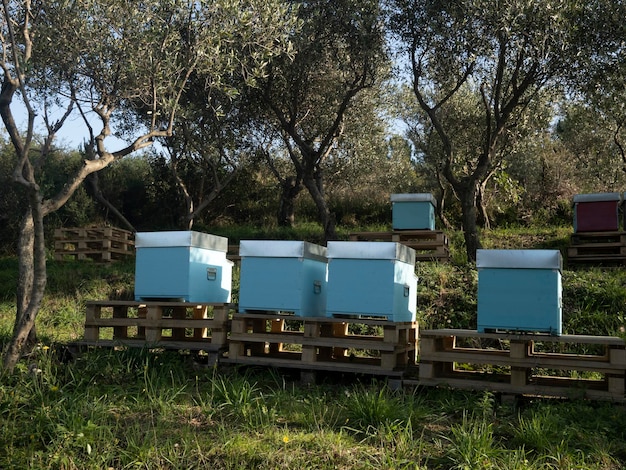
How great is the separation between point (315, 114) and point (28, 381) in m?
11.3

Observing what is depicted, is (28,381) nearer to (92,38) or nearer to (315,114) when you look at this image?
(92,38)

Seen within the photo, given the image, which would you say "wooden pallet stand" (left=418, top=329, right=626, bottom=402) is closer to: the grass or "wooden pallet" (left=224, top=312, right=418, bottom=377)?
the grass

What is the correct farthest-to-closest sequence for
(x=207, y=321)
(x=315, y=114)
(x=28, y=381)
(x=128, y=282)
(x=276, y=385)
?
(x=315, y=114) < (x=128, y=282) < (x=207, y=321) < (x=276, y=385) < (x=28, y=381)

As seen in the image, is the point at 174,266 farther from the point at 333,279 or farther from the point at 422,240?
the point at 422,240

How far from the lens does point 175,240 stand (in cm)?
743

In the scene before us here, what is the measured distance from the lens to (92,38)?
9.06m

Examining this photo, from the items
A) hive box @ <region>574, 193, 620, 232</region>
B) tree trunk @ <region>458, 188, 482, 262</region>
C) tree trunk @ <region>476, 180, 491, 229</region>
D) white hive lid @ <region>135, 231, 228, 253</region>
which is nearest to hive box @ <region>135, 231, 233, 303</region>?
white hive lid @ <region>135, 231, 228, 253</region>

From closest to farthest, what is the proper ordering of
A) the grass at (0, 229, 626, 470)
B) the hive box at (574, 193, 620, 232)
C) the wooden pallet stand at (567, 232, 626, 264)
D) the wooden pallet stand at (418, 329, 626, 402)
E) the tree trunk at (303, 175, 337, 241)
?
the grass at (0, 229, 626, 470) < the wooden pallet stand at (418, 329, 626, 402) < the wooden pallet stand at (567, 232, 626, 264) < the hive box at (574, 193, 620, 232) < the tree trunk at (303, 175, 337, 241)

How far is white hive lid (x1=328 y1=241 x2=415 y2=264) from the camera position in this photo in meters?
6.73

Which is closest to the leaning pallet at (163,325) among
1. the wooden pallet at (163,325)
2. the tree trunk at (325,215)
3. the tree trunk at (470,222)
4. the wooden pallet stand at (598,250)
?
the wooden pallet at (163,325)

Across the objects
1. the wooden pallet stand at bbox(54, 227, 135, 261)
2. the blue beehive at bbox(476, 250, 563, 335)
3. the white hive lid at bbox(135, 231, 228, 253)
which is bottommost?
the blue beehive at bbox(476, 250, 563, 335)

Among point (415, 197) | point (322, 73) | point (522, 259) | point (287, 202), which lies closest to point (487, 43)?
point (415, 197)

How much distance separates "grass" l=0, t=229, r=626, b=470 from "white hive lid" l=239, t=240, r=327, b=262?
49.4 inches

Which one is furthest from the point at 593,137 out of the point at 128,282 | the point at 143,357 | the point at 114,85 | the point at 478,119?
the point at 143,357
